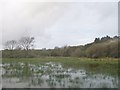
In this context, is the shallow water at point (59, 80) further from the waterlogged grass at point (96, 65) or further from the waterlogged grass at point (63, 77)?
the waterlogged grass at point (96, 65)

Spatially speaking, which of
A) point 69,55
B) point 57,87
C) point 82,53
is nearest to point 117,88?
point 57,87

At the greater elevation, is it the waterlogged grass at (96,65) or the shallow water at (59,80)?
the waterlogged grass at (96,65)

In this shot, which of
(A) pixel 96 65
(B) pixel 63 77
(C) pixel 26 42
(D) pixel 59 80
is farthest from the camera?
(C) pixel 26 42

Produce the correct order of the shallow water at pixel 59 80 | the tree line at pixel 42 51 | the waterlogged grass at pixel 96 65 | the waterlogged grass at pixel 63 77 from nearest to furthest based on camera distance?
1. the shallow water at pixel 59 80
2. the waterlogged grass at pixel 63 77
3. the waterlogged grass at pixel 96 65
4. the tree line at pixel 42 51

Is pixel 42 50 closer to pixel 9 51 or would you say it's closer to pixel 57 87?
pixel 9 51

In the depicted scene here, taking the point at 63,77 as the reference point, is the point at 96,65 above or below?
above

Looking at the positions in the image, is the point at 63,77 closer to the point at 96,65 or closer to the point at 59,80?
the point at 59,80

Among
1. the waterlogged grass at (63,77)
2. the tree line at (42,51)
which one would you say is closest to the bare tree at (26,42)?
the tree line at (42,51)

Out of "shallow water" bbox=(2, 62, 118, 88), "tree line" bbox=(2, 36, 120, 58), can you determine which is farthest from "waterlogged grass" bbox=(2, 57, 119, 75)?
"tree line" bbox=(2, 36, 120, 58)

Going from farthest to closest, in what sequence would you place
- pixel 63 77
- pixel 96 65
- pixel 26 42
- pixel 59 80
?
pixel 26 42 < pixel 96 65 < pixel 63 77 < pixel 59 80

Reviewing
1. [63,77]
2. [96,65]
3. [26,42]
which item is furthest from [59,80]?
[26,42]

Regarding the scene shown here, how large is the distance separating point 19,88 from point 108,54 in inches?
1018

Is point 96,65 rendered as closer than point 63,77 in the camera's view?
No

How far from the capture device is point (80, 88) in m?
9.45
